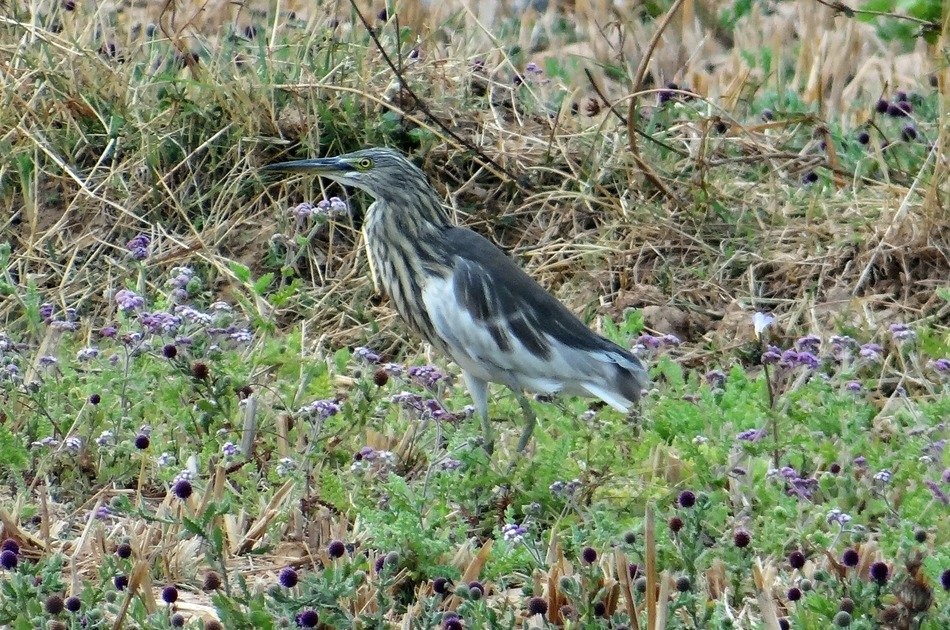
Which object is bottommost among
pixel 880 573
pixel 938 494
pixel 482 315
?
pixel 482 315

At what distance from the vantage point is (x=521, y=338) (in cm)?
483

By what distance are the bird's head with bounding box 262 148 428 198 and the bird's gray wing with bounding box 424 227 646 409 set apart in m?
0.50

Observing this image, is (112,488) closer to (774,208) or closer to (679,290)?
(679,290)

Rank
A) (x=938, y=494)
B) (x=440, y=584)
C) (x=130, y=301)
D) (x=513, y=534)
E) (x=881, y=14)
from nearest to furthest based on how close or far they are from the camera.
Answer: (x=440, y=584)
(x=513, y=534)
(x=938, y=494)
(x=130, y=301)
(x=881, y=14)

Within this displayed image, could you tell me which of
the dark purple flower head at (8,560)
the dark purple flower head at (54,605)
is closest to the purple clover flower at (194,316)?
the dark purple flower head at (8,560)

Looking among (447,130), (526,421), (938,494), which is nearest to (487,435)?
(526,421)

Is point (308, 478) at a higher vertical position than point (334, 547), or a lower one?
lower

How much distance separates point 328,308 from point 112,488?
1923mm

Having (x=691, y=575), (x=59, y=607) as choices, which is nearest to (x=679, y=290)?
(x=691, y=575)

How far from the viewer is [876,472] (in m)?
4.27

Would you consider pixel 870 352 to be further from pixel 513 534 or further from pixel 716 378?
pixel 513 534

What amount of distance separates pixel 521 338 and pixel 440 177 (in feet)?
7.20

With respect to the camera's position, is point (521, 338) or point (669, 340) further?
point (669, 340)

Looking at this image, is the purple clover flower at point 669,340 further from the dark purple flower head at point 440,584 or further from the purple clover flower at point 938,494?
the dark purple flower head at point 440,584
